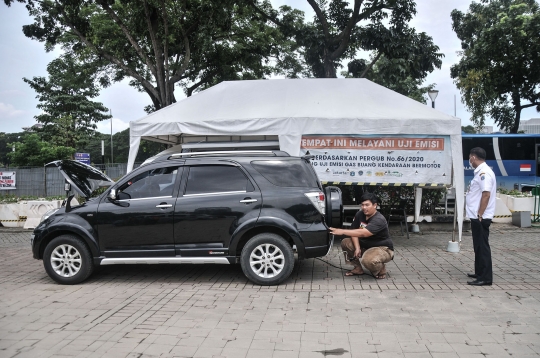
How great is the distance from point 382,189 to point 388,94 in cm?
244

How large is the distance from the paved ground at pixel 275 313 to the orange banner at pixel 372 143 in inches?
86.8

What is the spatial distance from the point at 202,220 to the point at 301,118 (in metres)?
3.29

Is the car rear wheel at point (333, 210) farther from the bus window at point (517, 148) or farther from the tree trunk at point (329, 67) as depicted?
the bus window at point (517, 148)

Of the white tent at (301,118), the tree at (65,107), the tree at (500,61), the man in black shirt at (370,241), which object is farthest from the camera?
the tree at (65,107)

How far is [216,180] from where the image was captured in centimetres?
671

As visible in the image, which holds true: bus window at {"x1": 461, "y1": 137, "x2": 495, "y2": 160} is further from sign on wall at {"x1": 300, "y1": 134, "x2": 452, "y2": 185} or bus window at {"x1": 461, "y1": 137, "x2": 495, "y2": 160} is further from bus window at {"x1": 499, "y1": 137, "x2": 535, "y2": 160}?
sign on wall at {"x1": 300, "y1": 134, "x2": 452, "y2": 185}

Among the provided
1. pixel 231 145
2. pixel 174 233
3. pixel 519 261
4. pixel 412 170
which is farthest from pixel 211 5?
pixel 519 261

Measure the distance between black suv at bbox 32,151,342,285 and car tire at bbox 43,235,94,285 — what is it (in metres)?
0.01

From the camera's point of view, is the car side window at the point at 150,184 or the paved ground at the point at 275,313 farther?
the car side window at the point at 150,184

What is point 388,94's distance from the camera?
9984mm

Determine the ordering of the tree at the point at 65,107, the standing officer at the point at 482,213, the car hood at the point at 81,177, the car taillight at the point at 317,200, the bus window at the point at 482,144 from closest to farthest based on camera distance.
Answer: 1. the standing officer at the point at 482,213
2. the car taillight at the point at 317,200
3. the car hood at the point at 81,177
4. the bus window at the point at 482,144
5. the tree at the point at 65,107

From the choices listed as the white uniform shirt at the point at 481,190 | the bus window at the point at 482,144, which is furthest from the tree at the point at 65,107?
the white uniform shirt at the point at 481,190

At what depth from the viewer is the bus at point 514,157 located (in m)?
21.5

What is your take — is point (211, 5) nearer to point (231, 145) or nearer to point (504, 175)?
point (231, 145)
